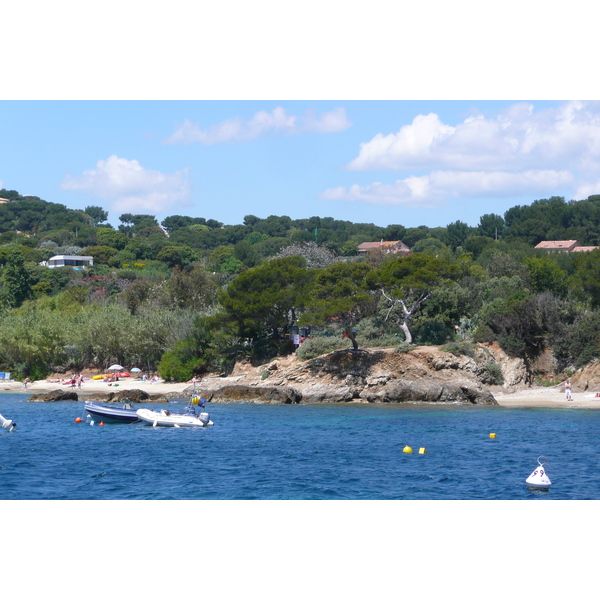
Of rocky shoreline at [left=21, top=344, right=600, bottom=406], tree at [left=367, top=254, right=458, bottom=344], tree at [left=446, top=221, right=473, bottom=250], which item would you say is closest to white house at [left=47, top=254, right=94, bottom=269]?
tree at [left=446, top=221, right=473, bottom=250]

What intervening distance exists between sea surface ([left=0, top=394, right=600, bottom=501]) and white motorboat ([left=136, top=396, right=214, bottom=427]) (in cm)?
62

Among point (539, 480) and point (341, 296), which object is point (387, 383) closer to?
point (341, 296)

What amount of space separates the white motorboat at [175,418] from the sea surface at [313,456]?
2.04ft

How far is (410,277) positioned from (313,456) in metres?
20.2

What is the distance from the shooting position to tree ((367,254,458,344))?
45.6 metres

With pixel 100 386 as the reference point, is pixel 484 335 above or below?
above

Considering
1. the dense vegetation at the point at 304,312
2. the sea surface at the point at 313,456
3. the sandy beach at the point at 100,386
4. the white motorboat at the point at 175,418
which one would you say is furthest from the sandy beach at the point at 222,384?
the white motorboat at the point at 175,418

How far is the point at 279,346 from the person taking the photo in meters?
51.3

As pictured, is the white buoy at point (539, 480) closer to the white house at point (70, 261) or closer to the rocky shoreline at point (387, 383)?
the rocky shoreline at point (387, 383)

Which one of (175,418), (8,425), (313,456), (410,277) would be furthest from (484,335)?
(8,425)

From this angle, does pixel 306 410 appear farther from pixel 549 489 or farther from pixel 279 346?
pixel 549 489

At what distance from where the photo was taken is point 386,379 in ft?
146

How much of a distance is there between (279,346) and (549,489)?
100 feet

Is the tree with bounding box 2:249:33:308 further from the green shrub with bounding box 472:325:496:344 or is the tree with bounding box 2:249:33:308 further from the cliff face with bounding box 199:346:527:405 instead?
the green shrub with bounding box 472:325:496:344
